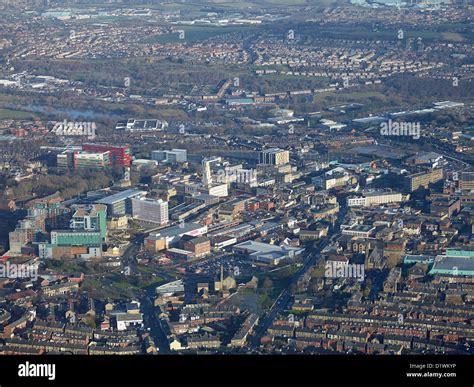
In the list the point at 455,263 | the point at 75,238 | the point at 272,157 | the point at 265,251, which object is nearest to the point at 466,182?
the point at 272,157

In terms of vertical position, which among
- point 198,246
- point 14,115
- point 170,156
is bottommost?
point 14,115

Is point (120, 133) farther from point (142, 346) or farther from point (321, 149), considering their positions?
point (142, 346)

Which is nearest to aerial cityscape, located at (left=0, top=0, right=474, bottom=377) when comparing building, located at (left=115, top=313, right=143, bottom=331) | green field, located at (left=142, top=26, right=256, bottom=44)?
building, located at (left=115, top=313, right=143, bottom=331)

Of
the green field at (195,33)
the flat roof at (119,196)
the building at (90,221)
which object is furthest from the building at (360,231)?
the green field at (195,33)

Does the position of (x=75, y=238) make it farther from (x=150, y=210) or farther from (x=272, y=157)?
(x=272, y=157)

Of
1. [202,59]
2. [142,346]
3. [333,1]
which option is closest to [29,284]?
[142,346]

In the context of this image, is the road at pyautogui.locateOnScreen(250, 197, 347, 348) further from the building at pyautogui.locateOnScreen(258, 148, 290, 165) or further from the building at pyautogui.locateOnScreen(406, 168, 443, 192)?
the building at pyautogui.locateOnScreen(258, 148, 290, 165)
